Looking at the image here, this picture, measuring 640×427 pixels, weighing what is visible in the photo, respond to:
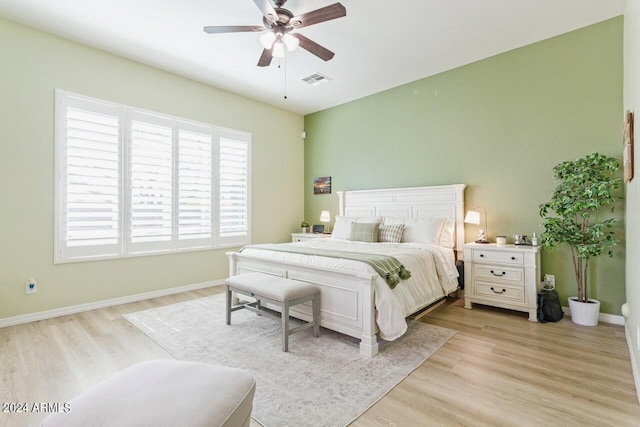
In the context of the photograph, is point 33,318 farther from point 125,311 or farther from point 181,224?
point 181,224

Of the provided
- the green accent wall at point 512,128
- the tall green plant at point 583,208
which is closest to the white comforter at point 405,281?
the green accent wall at point 512,128

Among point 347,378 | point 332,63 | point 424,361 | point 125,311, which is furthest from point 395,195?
point 125,311

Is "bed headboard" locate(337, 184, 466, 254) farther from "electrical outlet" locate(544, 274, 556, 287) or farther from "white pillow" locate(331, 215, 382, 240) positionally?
"electrical outlet" locate(544, 274, 556, 287)

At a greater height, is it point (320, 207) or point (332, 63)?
point (332, 63)

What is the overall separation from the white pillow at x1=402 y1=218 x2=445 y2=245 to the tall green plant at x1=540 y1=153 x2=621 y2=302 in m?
1.11

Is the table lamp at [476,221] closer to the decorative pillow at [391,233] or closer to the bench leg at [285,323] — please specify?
the decorative pillow at [391,233]

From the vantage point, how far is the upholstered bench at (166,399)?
1036 mm

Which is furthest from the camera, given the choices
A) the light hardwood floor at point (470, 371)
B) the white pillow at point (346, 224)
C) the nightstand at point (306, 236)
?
the nightstand at point (306, 236)

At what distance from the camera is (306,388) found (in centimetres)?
203

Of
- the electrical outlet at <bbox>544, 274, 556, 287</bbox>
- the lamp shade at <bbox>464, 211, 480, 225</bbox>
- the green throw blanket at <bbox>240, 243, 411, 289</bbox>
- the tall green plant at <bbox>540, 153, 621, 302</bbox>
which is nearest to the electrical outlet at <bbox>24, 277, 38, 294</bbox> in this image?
the green throw blanket at <bbox>240, 243, 411, 289</bbox>

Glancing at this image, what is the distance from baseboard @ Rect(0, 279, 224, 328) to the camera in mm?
3213

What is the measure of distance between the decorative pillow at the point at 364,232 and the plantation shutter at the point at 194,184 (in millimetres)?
2321

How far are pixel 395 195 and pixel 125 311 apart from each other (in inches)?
157

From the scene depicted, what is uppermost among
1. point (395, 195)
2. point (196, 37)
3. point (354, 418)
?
point (196, 37)
